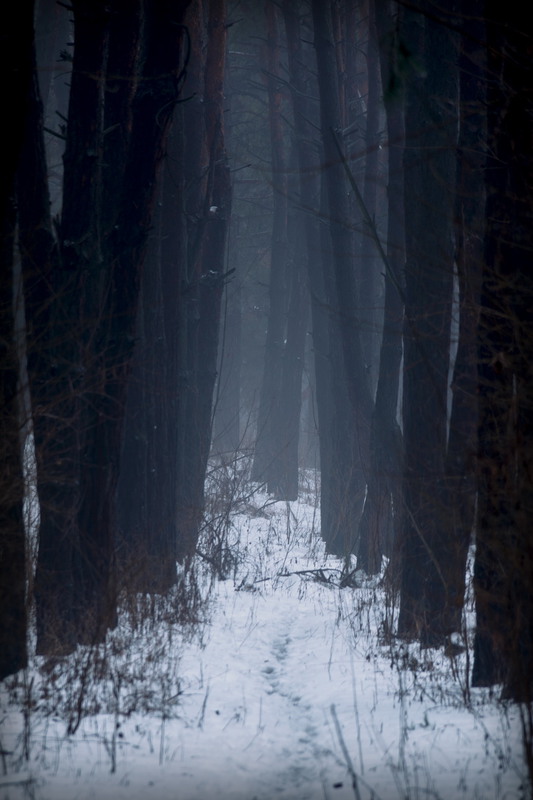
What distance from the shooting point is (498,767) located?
12.8ft

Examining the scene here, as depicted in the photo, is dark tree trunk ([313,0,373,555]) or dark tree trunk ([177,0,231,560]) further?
dark tree trunk ([313,0,373,555])

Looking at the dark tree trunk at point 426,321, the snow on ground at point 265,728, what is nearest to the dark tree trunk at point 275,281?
the dark tree trunk at point 426,321

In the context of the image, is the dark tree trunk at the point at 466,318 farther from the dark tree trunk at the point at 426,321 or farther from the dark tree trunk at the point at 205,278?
the dark tree trunk at the point at 205,278

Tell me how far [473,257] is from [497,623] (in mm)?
3344

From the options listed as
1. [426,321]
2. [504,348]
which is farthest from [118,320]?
[504,348]

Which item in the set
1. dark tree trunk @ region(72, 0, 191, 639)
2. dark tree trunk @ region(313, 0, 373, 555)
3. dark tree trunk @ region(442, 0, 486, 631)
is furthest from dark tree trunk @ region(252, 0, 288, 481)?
dark tree trunk @ region(72, 0, 191, 639)

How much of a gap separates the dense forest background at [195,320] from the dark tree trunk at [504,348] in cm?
2

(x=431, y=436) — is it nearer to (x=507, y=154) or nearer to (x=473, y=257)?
(x=473, y=257)

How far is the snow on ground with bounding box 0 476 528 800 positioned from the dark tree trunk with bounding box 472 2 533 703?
1.66ft

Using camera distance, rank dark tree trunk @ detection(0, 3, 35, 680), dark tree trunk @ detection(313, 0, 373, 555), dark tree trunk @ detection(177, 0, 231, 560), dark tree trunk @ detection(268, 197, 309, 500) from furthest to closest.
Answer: dark tree trunk @ detection(268, 197, 309, 500), dark tree trunk @ detection(313, 0, 373, 555), dark tree trunk @ detection(177, 0, 231, 560), dark tree trunk @ detection(0, 3, 35, 680)

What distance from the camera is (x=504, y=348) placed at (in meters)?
5.01

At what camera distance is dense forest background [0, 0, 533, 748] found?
484 centimetres

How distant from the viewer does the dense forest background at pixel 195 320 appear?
4.84 metres

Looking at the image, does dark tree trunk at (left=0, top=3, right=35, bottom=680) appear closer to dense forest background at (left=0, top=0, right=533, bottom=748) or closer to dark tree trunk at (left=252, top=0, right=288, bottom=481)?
dense forest background at (left=0, top=0, right=533, bottom=748)
